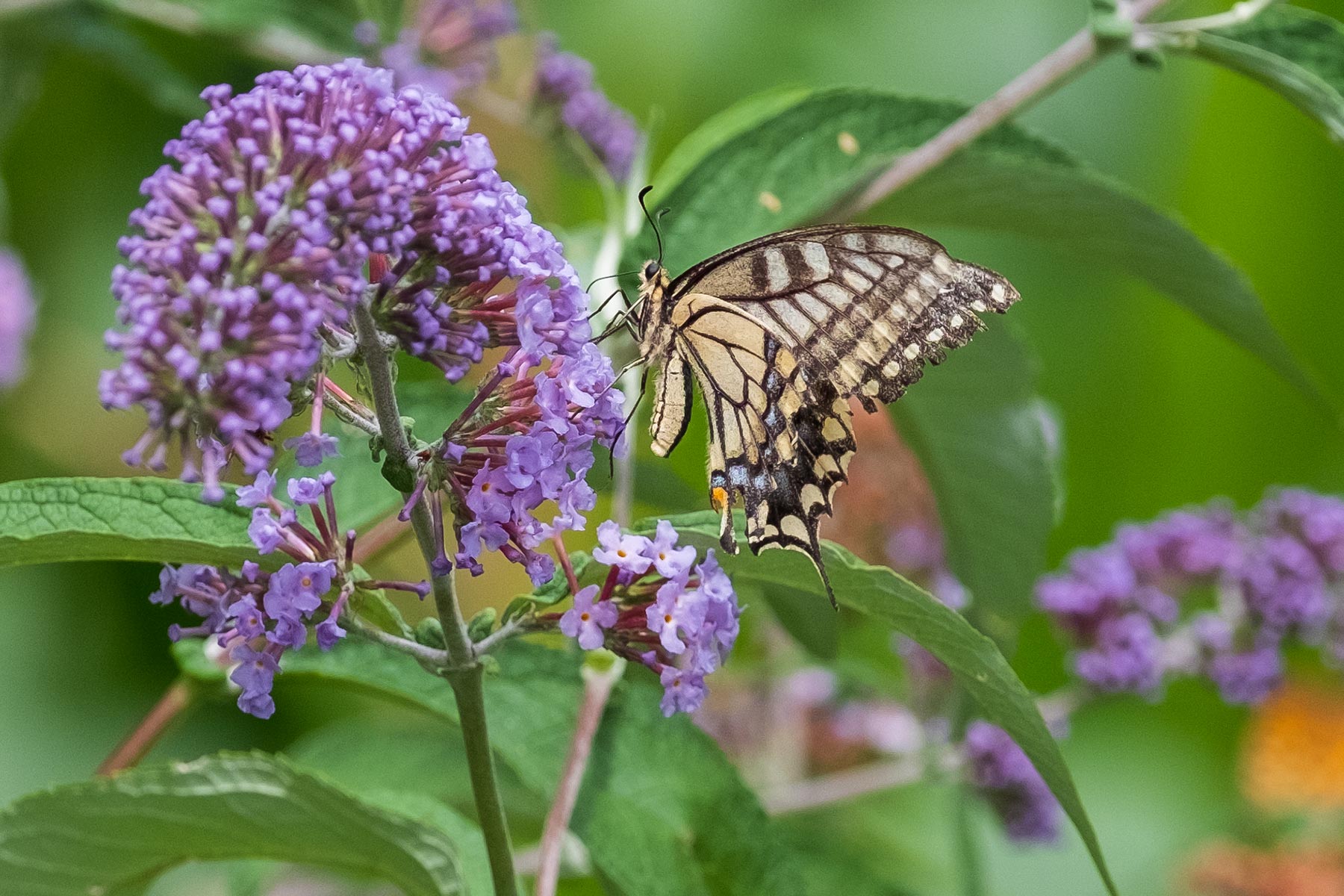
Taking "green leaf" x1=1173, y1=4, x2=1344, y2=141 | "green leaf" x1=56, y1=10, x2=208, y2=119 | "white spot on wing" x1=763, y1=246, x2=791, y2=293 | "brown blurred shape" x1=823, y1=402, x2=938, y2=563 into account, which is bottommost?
"white spot on wing" x1=763, y1=246, x2=791, y2=293

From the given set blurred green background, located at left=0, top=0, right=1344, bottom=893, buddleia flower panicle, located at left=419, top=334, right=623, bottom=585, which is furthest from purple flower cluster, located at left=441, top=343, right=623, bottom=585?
blurred green background, located at left=0, top=0, right=1344, bottom=893

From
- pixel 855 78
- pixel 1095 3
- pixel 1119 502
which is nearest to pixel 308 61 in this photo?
pixel 1095 3

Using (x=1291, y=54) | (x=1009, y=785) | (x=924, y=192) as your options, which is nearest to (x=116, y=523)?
(x=924, y=192)

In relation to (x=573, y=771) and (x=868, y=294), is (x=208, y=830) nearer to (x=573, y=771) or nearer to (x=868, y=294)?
(x=573, y=771)

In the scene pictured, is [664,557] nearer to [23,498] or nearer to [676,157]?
[23,498]

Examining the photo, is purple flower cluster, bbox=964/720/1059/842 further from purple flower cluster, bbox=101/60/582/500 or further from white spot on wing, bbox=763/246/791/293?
purple flower cluster, bbox=101/60/582/500

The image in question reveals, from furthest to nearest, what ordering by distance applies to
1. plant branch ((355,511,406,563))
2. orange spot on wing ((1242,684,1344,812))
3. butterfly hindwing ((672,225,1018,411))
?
1. orange spot on wing ((1242,684,1344,812))
2. plant branch ((355,511,406,563))
3. butterfly hindwing ((672,225,1018,411))
